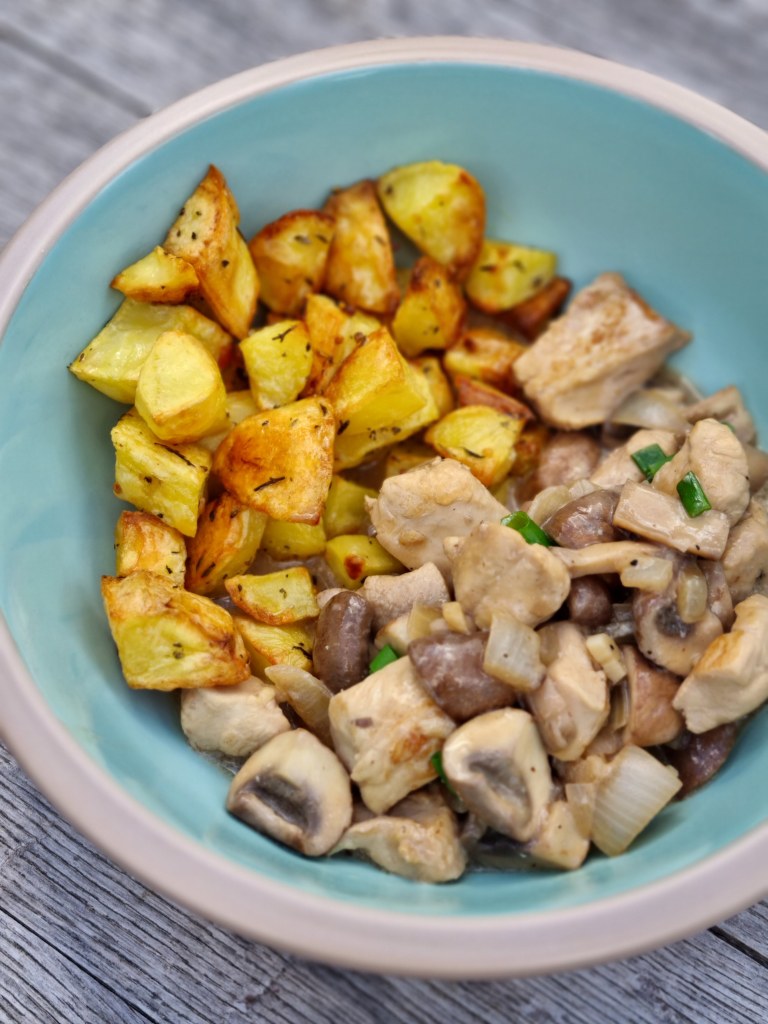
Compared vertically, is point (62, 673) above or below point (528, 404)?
below

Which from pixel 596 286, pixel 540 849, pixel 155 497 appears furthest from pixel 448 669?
pixel 596 286

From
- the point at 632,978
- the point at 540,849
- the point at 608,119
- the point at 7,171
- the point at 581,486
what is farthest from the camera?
the point at 7,171

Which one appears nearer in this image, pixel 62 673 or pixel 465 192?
pixel 62 673

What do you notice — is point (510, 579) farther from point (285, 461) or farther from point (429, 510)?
point (285, 461)

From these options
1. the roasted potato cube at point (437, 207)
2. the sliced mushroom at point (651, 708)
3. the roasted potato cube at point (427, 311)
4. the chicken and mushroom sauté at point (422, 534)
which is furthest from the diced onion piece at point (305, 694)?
the roasted potato cube at point (437, 207)

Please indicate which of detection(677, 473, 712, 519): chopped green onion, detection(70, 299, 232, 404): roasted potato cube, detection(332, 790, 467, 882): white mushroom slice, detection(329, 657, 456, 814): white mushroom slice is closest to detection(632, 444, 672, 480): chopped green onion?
detection(677, 473, 712, 519): chopped green onion

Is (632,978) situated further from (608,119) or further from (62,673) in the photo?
(608,119)
